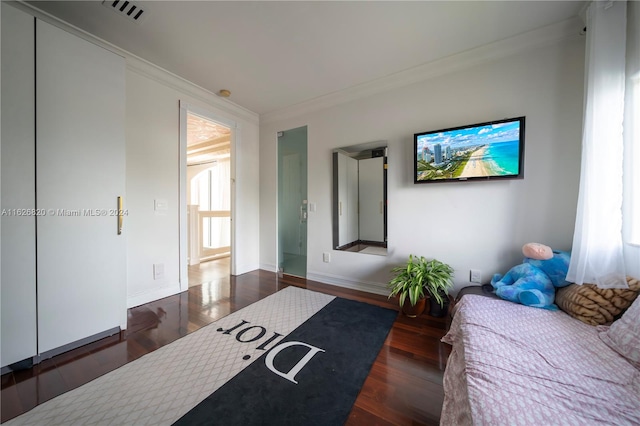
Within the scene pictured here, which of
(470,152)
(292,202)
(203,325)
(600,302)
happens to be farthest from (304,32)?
(600,302)

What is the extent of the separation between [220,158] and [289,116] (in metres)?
3.22

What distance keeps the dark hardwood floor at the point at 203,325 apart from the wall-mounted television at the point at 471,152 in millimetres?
1480

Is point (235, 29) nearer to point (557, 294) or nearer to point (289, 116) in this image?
point (289, 116)

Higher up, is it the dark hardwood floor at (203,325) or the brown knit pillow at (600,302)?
the brown knit pillow at (600,302)

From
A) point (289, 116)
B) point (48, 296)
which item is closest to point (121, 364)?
point (48, 296)

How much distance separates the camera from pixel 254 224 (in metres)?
3.77

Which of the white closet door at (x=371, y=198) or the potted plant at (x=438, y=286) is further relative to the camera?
the white closet door at (x=371, y=198)

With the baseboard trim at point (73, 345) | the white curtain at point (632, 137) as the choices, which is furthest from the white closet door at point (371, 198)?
the baseboard trim at point (73, 345)

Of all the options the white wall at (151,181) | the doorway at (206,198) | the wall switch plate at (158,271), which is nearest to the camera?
the white wall at (151,181)

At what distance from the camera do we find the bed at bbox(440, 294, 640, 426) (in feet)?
2.49

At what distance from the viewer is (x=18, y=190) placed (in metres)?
1.45

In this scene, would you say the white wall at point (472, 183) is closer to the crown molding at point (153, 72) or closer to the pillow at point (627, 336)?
the pillow at point (627, 336)

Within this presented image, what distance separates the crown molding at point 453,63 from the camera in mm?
1858

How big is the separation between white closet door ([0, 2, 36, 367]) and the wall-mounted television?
3.22 m
